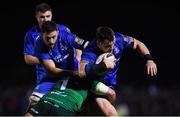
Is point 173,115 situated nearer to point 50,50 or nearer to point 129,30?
point 129,30

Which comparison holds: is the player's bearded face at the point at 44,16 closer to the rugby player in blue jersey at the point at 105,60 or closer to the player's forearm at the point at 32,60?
the player's forearm at the point at 32,60

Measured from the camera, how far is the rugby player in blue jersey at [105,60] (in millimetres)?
5627

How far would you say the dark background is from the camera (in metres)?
12.5

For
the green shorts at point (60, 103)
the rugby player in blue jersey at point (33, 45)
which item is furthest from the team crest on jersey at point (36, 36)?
the green shorts at point (60, 103)

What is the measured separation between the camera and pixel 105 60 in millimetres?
5504

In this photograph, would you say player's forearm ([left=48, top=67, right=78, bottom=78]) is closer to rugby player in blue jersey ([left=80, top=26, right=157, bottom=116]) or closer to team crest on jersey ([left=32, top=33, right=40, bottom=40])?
rugby player in blue jersey ([left=80, top=26, right=157, bottom=116])

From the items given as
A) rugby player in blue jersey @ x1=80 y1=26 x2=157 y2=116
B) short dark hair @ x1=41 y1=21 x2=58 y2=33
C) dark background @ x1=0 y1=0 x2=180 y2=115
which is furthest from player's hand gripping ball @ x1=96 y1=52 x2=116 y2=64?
dark background @ x1=0 y1=0 x2=180 y2=115

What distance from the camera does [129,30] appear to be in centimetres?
1263

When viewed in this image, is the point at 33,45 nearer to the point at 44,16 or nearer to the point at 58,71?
the point at 44,16

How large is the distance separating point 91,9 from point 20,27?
155 cm

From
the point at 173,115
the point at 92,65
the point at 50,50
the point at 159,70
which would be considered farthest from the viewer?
the point at 159,70

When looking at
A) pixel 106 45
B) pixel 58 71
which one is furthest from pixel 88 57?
pixel 58 71

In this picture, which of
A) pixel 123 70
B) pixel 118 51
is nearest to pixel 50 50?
pixel 118 51

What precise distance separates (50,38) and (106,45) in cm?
55
